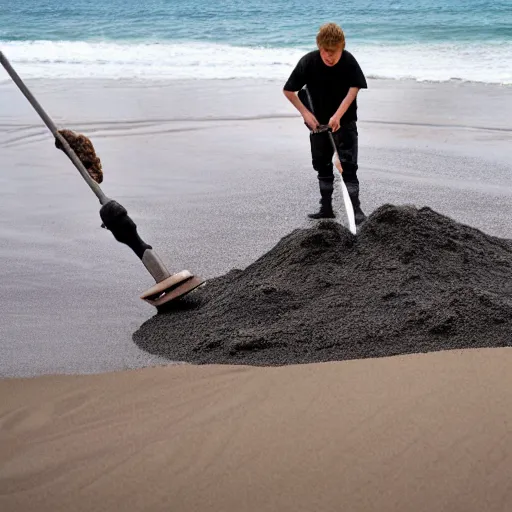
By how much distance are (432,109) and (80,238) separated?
15.7ft

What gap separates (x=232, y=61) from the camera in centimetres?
1348

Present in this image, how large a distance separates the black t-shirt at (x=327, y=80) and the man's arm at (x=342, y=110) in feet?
0.22

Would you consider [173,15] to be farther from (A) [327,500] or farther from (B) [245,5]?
(A) [327,500]

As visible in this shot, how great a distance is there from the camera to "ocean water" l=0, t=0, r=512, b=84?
1222 cm

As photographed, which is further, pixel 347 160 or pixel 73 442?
pixel 347 160

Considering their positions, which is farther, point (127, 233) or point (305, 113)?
point (305, 113)

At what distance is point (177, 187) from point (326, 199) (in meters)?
1.25

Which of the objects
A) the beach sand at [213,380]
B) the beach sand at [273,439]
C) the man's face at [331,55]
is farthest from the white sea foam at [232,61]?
the beach sand at [273,439]

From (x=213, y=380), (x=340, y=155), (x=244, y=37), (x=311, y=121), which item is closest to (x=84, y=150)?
(x=213, y=380)

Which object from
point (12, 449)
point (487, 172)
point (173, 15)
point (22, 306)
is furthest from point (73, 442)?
point (173, 15)

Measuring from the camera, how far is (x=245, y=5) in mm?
22516

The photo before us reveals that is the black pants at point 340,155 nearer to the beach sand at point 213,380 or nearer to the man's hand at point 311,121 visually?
the man's hand at point 311,121

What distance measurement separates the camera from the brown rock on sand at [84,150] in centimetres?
333

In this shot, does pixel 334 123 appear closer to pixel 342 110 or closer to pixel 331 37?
pixel 342 110
